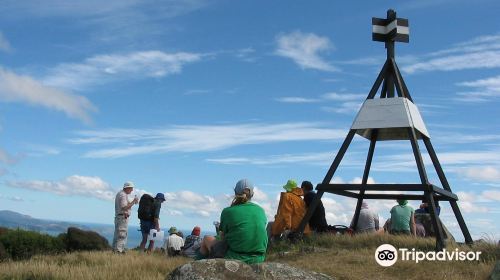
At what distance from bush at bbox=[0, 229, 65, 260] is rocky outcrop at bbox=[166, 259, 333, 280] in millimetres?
19571

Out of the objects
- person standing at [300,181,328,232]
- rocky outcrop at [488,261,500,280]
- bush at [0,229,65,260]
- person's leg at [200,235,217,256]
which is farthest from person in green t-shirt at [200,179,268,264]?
bush at [0,229,65,260]

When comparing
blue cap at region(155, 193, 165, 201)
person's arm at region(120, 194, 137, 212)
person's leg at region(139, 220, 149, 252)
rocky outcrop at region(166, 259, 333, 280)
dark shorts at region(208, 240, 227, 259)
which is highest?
blue cap at region(155, 193, 165, 201)

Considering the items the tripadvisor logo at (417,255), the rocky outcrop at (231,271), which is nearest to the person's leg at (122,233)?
the tripadvisor logo at (417,255)

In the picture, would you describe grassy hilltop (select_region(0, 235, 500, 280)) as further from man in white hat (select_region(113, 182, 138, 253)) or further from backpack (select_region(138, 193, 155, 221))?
backpack (select_region(138, 193, 155, 221))

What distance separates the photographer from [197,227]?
15.6 meters

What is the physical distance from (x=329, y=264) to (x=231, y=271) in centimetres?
400

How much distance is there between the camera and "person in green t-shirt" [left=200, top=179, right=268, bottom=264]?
8.11 metres

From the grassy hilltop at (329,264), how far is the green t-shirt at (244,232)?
2.09m

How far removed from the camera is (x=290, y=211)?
13609 millimetres

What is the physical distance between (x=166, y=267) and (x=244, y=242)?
3.68 meters

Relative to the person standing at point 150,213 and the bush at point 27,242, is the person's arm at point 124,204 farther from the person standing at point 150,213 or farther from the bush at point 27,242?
the bush at point 27,242

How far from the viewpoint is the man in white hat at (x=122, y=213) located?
556 inches

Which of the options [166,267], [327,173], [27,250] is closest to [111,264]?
[166,267]

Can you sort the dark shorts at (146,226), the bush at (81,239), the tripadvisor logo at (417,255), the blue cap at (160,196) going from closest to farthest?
the tripadvisor logo at (417,255), the dark shorts at (146,226), the blue cap at (160,196), the bush at (81,239)
